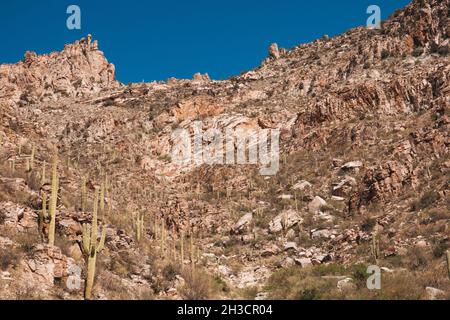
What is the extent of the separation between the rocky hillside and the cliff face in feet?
0.82

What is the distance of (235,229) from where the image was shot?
2680 centimetres

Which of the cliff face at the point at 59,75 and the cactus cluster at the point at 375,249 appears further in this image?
the cliff face at the point at 59,75

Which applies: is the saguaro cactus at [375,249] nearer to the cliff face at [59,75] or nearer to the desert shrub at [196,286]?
the desert shrub at [196,286]

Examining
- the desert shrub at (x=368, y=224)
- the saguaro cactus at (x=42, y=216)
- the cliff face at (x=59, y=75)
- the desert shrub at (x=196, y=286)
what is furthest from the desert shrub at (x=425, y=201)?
the cliff face at (x=59, y=75)

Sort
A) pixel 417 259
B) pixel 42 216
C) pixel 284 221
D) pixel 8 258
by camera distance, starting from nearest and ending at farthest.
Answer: pixel 8 258, pixel 42 216, pixel 417 259, pixel 284 221

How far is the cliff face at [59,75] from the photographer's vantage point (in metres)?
54.8

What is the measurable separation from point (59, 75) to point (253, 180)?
3391cm

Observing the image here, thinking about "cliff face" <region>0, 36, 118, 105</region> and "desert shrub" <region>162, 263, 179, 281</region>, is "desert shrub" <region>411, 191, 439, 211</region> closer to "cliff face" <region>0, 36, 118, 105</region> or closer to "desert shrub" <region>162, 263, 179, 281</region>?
"desert shrub" <region>162, 263, 179, 281</region>

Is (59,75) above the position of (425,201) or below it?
above

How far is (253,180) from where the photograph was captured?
3325 centimetres

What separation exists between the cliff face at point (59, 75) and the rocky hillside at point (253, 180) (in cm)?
25

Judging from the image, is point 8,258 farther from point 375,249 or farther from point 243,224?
point 243,224

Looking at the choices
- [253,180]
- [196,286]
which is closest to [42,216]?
[196,286]

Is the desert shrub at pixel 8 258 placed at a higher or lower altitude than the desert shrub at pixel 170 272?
higher
